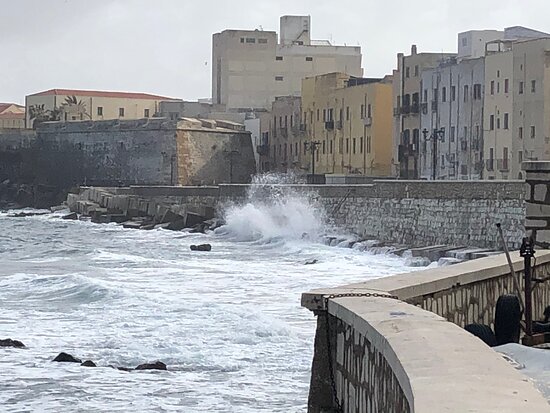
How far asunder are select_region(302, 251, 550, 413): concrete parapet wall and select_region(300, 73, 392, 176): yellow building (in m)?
51.1

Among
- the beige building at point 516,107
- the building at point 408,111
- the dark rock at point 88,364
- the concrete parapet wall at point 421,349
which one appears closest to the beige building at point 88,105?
the building at point 408,111

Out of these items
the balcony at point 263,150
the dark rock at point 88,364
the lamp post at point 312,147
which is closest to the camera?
the dark rock at point 88,364

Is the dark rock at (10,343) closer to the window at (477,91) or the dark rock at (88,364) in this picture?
the dark rock at (88,364)

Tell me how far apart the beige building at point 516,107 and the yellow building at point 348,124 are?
11.3 metres

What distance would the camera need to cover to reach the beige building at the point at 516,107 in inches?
1720

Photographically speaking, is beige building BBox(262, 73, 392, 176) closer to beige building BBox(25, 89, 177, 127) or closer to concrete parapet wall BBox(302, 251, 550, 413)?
beige building BBox(25, 89, 177, 127)

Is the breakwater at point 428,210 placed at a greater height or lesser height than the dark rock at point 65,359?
greater

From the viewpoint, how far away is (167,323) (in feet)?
60.0

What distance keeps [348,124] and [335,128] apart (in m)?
1.56

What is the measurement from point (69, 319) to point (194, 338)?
12.4 feet

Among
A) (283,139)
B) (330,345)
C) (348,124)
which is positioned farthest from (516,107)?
(330,345)

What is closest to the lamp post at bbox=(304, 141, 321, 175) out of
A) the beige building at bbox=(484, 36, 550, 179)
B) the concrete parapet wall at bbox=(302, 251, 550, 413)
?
the beige building at bbox=(484, 36, 550, 179)

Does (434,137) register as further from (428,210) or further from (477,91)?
(428,210)

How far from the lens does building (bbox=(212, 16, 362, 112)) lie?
3356 inches
